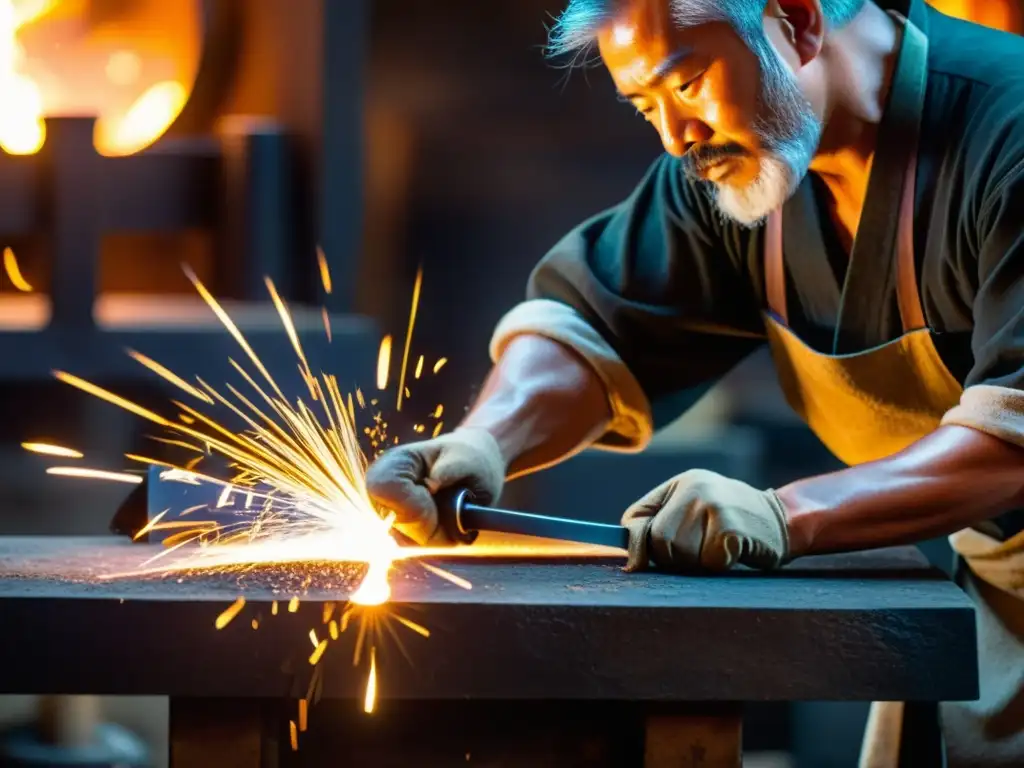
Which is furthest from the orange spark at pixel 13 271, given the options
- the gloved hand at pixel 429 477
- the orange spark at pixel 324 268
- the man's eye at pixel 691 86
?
the man's eye at pixel 691 86

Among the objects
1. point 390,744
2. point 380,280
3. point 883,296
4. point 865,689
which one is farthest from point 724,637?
point 380,280

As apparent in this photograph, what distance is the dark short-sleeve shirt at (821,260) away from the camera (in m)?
1.47

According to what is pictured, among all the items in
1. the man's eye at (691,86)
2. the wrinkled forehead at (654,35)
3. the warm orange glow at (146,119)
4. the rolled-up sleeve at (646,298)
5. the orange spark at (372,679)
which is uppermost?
the warm orange glow at (146,119)

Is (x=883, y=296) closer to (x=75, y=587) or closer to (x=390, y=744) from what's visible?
(x=390, y=744)

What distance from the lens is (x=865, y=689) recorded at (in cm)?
135

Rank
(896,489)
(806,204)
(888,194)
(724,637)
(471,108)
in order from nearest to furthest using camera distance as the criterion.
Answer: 1. (724,637)
2. (896,489)
3. (888,194)
4. (806,204)
5. (471,108)

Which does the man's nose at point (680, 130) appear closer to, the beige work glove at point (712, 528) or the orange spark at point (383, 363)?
the beige work glove at point (712, 528)

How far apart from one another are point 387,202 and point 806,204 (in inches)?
68.6

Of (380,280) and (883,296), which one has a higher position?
(380,280)

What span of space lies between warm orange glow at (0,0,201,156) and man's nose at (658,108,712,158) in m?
1.70

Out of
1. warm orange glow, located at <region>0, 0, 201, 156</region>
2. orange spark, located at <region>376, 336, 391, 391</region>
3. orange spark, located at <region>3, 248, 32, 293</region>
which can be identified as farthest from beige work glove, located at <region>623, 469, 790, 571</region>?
orange spark, located at <region>3, 248, 32, 293</region>

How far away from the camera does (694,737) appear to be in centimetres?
140

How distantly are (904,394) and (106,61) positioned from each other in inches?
80.6

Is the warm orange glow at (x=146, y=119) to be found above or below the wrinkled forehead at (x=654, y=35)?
above
